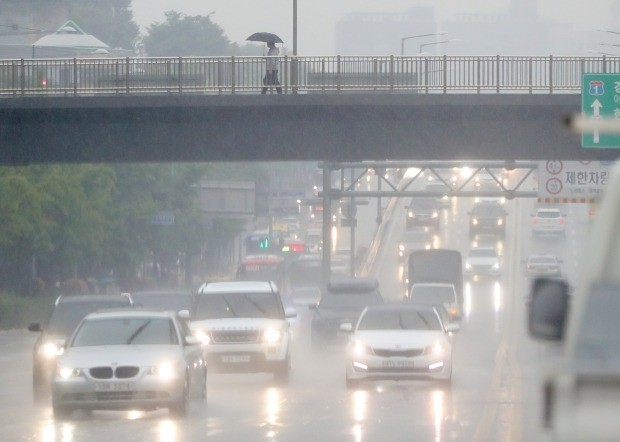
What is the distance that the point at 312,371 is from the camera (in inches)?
1128

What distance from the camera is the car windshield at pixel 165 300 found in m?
33.6

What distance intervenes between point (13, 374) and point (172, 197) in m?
49.1

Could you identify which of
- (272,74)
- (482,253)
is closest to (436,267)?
(482,253)

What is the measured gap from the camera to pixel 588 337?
6168 millimetres

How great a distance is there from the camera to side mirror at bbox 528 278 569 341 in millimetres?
6535

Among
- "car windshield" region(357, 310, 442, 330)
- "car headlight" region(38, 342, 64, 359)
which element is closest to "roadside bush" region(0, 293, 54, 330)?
"car windshield" region(357, 310, 442, 330)

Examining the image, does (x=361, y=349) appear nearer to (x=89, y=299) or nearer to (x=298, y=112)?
(x=89, y=299)

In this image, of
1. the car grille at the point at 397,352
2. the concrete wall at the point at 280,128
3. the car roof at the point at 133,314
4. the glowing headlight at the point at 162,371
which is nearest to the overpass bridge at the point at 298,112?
the concrete wall at the point at 280,128

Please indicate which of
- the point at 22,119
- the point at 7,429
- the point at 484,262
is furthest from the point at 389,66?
the point at 484,262

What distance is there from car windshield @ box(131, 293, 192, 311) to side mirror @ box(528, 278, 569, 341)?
89.1 ft

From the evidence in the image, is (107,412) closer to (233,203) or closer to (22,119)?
(22,119)

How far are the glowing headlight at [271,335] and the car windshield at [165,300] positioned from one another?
8.59m

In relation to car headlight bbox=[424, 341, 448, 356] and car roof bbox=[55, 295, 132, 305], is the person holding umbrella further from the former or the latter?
car headlight bbox=[424, 341, 448, 356]

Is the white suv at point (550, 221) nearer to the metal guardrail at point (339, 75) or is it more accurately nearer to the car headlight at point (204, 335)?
the metal guardrail at point (339, 75)
